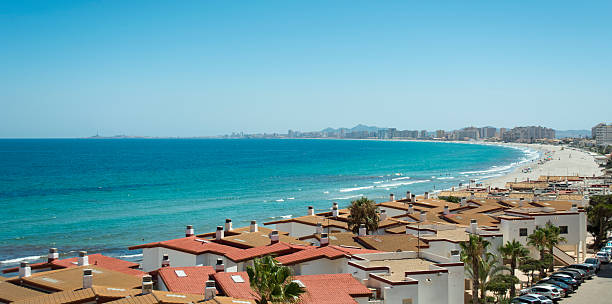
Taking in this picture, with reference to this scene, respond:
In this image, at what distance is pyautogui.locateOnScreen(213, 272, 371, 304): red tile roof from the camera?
17.7 meters

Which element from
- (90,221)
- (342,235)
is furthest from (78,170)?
(342,235)

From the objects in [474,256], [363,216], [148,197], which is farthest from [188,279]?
[148,197]

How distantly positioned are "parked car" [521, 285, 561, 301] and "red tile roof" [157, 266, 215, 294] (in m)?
15.9

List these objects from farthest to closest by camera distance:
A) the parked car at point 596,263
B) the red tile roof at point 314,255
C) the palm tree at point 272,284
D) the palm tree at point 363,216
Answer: the palm tree at point 363,216 → the parked car at point 596,263 → the red tile roof at point 314,255 → the palm tree at point 272,284

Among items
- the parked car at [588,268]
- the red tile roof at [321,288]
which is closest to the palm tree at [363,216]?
the parked car at [588,268]

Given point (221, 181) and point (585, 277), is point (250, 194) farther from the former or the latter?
point (585, 277)

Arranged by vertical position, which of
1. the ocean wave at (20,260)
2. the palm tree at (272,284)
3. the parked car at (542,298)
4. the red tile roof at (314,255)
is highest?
the palm tree at (272,284)

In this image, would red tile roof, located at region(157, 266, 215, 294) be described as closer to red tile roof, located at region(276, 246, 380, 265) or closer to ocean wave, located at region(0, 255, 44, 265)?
red tile roof, located at region(276, 246, 380, 265)

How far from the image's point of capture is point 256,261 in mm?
15148

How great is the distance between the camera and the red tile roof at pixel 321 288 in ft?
57.9

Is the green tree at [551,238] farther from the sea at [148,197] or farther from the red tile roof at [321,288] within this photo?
the sea at [148,197]

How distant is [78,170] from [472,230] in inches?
4725

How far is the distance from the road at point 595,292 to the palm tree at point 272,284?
17.4 meters

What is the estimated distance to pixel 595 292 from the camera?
27.9 meters
